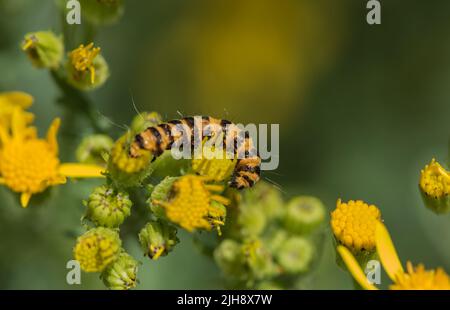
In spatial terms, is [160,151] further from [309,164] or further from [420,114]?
[420,114]

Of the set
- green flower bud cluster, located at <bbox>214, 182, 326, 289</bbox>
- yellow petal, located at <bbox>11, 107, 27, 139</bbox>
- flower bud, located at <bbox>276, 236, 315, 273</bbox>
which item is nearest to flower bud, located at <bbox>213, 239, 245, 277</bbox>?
green flower bud cluster, located at <bbox>214, 182, 326, 289</bbox>

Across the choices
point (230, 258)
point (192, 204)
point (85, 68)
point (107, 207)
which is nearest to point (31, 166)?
point (107, 207)

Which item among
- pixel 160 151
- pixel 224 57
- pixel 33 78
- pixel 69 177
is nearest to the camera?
pixel 160 151

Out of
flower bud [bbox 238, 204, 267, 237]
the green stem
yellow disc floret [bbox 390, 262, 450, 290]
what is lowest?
yellow disc floret [bbox 390, 262, 450, 290]

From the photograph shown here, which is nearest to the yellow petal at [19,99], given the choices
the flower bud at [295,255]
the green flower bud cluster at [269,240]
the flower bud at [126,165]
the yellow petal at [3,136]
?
the yellow petal at [3,136]

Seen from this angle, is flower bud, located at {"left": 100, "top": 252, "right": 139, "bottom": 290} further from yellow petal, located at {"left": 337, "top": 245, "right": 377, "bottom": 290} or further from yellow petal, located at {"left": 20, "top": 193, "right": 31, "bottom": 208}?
yellow petal, located at {"left": 337, "top": 245, "right": 377, "bottom": 290}

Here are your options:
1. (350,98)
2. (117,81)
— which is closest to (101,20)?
(117,81)

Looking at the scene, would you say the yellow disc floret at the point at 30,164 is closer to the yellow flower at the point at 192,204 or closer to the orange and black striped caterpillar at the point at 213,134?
the orange and black striped caterpillar at the point at 213,134

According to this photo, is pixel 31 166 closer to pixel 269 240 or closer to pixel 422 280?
pixel 269 240
